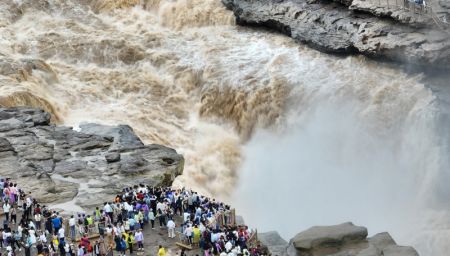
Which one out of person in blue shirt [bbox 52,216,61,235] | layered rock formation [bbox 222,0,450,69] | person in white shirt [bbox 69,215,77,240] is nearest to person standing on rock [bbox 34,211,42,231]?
person in blue shirt [bbox 52,216,61,235]

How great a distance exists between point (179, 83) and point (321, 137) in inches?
410

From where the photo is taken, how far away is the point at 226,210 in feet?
98.0

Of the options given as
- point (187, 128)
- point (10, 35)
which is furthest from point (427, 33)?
point (10, 35)

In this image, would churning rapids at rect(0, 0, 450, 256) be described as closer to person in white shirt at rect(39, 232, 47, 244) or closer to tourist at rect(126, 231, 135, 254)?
tourist at rect(126, 231, 135, 254)

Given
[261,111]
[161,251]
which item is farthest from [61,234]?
[261,111]

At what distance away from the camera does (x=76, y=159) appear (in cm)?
3612

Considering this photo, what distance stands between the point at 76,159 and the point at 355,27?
22.2 m

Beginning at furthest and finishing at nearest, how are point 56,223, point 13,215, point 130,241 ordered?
point 13,215, point 56,223, point 130,241

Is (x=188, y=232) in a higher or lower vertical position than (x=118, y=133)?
higher

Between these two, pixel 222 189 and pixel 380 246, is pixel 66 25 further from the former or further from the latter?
pixel 380 246

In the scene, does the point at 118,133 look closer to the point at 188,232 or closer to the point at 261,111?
the point at 261,111

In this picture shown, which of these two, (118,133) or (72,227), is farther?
(118,133)

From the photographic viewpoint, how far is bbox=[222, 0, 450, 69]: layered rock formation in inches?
1730

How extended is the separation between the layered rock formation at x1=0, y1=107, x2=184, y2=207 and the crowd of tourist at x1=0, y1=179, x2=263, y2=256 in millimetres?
2111
